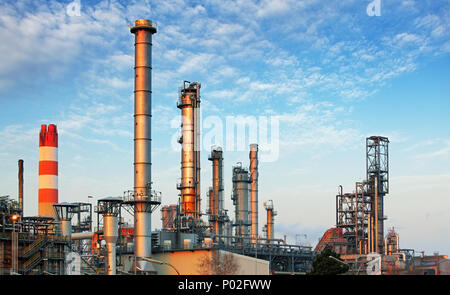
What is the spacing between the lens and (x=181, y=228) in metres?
73.0

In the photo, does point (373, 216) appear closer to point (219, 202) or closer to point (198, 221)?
point (219, 202)

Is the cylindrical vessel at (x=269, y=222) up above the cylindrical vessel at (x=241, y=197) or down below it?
below

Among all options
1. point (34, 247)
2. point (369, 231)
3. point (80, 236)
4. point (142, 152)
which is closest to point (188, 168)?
point (142, 152)

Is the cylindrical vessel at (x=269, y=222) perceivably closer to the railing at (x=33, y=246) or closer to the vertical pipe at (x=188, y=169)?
the vertical pipe at (x=188, y=169)

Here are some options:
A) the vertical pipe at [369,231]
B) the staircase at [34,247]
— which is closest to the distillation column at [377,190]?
the vertical pipe at [369,231]

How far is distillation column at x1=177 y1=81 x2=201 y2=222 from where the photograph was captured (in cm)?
7381

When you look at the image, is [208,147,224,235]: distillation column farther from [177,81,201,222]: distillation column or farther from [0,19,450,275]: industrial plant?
[177,81,201,222]: distillation column

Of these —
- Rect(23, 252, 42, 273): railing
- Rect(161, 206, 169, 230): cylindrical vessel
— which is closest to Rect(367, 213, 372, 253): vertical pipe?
Rect(23, 252, 42, 273): railing

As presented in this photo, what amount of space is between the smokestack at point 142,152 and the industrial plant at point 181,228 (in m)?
0.10

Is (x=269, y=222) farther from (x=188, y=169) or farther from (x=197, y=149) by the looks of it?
(x=188, y=169)

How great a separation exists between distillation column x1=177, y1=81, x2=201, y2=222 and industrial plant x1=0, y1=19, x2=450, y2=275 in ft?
0.39

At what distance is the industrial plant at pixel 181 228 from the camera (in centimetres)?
5844

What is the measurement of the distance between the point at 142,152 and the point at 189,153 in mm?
12957
